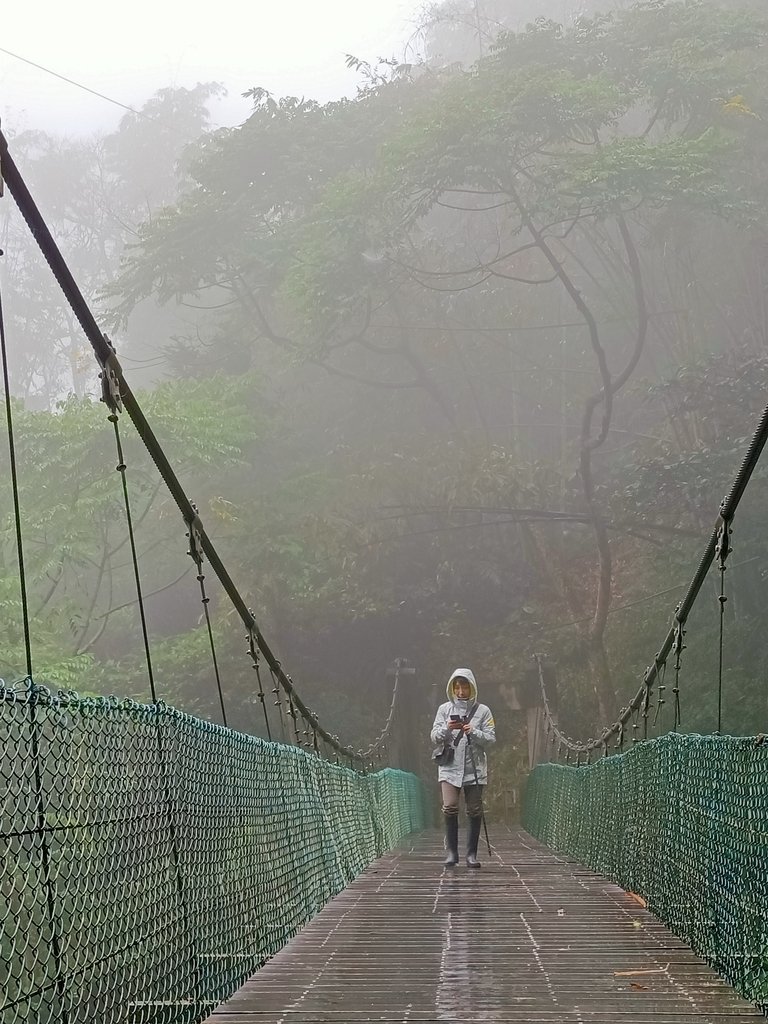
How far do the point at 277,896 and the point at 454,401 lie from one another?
12.4 metres

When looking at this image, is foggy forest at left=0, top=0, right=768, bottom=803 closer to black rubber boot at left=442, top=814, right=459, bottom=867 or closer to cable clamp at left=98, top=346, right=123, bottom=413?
black rubber boot at left=442, top=814, right=459, bottom=867

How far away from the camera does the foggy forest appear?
10016 millimetres

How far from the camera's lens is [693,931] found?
2674 mm

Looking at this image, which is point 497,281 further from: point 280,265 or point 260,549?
point 260,549

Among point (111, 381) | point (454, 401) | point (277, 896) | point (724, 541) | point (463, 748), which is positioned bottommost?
point (277, 896)

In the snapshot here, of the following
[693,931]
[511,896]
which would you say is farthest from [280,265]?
[693,931]

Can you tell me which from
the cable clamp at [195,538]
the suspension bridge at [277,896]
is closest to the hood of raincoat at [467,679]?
the suspension bridge at [277,896]

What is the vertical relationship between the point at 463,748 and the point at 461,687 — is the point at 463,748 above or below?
below

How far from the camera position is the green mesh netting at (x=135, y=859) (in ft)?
4.67

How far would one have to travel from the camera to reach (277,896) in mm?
3084

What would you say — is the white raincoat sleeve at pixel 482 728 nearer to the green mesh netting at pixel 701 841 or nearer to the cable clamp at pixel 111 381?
the green mesh netting at pixel 701 841

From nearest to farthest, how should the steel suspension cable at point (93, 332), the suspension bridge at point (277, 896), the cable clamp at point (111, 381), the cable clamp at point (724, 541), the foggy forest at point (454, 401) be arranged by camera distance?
the suspension bridge at point (277, 896), the steel suspension cable at point (93, 332), the cable clamp at point (111, 381), the cable clamp at point (724, 541), the foggy forest at point (454, 401)

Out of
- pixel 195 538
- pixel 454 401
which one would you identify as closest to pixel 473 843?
pixel 195 538

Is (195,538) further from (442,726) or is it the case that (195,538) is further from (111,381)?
(442,726)
